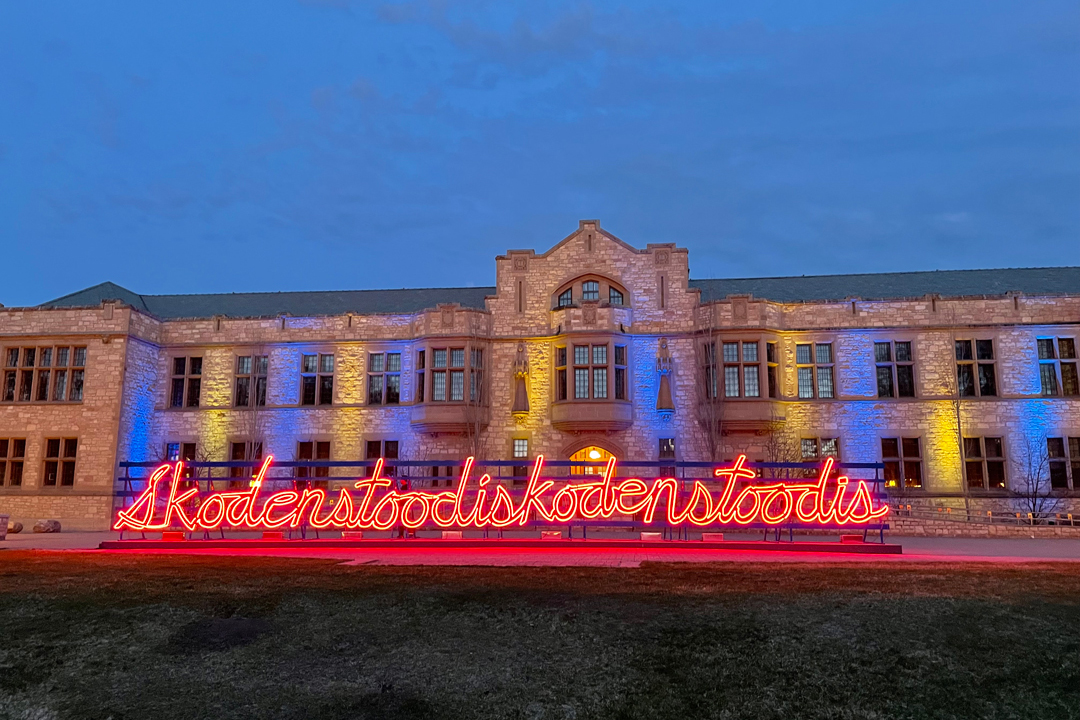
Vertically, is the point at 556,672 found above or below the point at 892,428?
below

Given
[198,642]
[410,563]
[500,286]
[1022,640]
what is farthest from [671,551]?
[500,286]

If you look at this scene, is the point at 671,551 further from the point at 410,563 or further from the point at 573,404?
the point at 573,404

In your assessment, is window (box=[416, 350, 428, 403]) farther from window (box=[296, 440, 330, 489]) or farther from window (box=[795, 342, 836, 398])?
window (box=[795, 342, 836, 398])

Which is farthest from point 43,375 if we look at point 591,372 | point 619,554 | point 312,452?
point 619,554

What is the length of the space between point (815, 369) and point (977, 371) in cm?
595

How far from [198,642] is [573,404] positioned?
22.0m

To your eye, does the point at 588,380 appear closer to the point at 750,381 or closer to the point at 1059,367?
the point at 750,381

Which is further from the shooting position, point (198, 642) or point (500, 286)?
point (500, 286)

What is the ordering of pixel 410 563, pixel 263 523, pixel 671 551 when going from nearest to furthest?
pixel 410 563
pixel 671 551
pixel 263 523

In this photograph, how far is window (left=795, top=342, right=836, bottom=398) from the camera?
101 feet

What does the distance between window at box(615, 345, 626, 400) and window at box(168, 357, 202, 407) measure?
18.1 metres

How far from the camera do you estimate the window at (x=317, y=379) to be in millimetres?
33219

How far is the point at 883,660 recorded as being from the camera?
322 inches

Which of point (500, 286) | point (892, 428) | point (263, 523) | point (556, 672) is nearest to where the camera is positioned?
point (556, 672)
